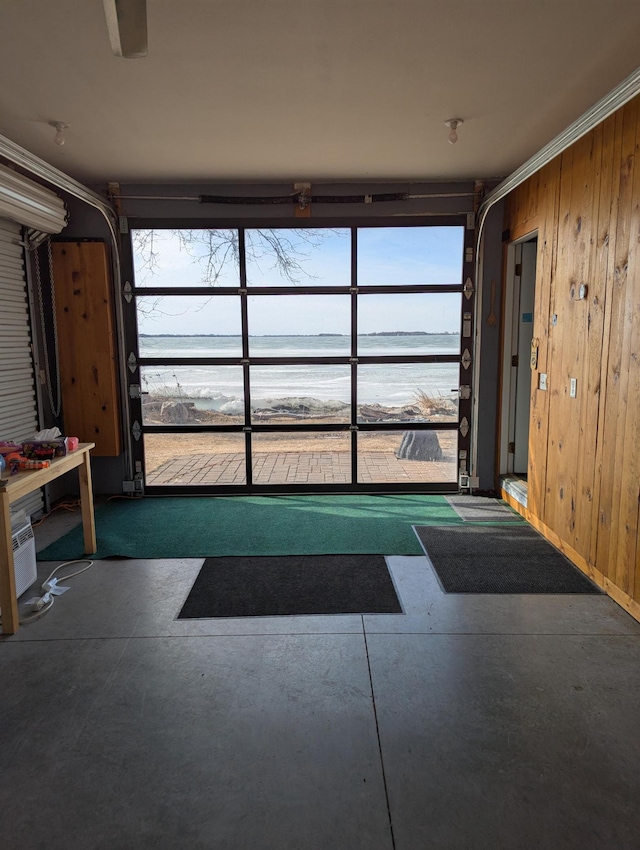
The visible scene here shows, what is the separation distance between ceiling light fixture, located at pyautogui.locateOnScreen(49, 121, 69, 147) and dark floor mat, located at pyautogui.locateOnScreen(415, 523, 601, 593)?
3.76 m

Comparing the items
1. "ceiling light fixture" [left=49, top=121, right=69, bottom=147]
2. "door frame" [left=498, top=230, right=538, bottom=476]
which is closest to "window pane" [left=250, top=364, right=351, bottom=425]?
"door frame" [left=498, top=230, right=538, bottom=476]

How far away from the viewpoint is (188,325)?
5145mm

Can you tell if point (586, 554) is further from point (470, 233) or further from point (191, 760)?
point (470, 233)

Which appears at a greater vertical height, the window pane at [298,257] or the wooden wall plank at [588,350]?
the window pane at [298,257]

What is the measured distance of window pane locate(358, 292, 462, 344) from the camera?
514 cm

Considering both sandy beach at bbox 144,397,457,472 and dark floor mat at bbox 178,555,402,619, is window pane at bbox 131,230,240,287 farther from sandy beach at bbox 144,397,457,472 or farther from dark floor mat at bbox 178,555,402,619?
dark floor mat at bbox 178,555,402,619

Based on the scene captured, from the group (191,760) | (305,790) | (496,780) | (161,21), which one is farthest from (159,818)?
(161,21)

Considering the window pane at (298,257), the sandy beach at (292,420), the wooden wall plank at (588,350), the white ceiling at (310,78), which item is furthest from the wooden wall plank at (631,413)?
the window pane at (298,257)

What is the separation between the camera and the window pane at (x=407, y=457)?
5.30m

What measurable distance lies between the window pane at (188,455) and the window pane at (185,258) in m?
1.49

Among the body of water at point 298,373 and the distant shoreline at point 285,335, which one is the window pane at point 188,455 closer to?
the body of water at point 298,373

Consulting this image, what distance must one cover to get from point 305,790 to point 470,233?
461cm

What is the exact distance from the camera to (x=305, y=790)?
1.81 metres

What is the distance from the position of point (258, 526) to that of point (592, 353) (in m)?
2.76
